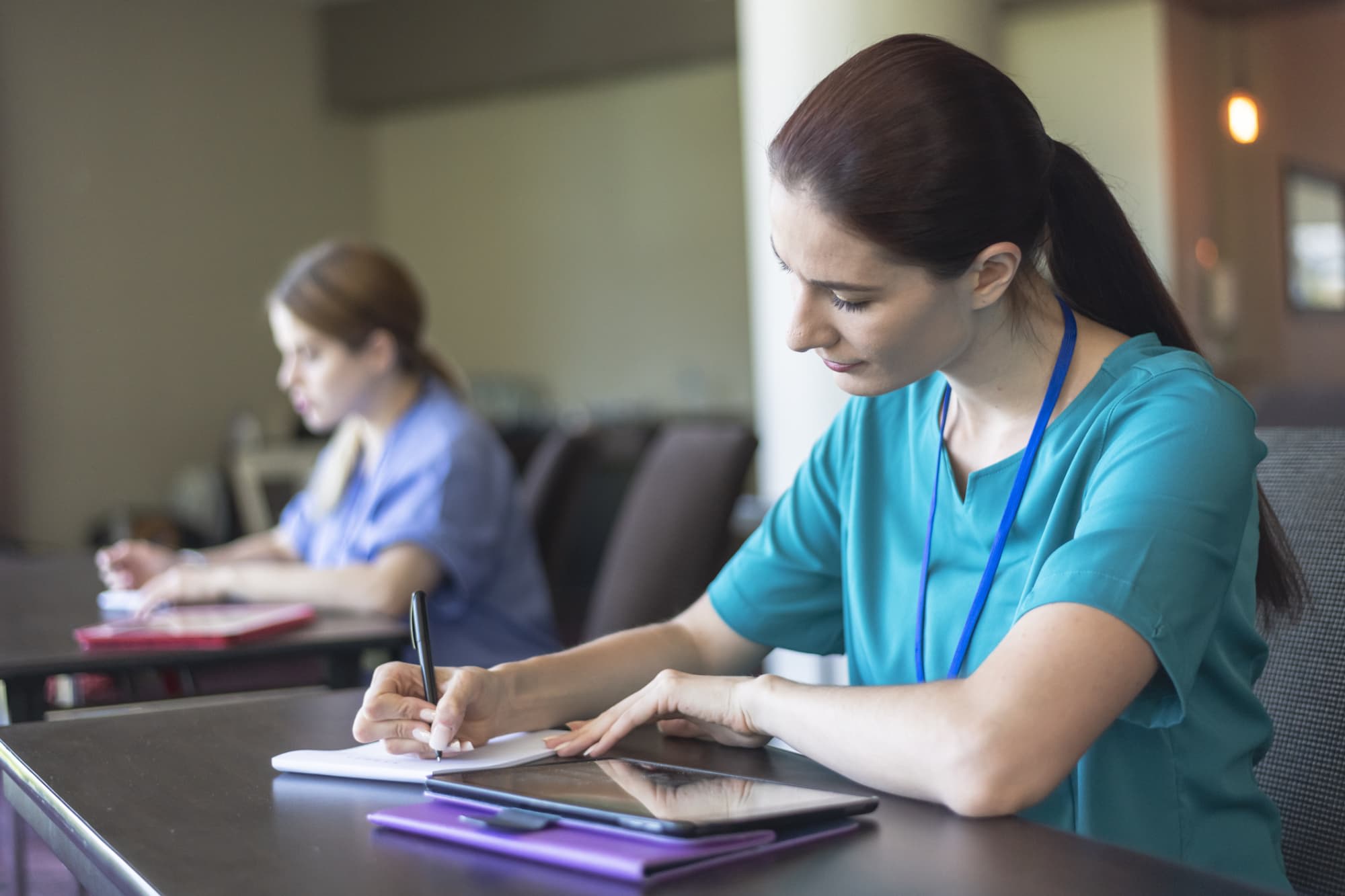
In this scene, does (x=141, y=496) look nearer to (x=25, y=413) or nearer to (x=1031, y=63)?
(x=25, y=413)

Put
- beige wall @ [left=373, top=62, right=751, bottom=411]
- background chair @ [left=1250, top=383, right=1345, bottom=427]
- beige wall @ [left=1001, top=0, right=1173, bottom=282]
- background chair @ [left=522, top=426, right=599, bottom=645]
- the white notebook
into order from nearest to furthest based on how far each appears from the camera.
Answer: the white notebook, background chair @ [left=1250, top=383, right=1345, bottom=427], background chair @ [left=522, top=426, right=599, bottom=645], beige wall @ [left=1001, top=0, right=1173, bottom=282], beige wall @ [left=373, top=62, right=751, bottom=411]

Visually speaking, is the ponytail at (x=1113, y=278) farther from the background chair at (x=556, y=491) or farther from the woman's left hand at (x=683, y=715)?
the background chair at (x=556, y=491)

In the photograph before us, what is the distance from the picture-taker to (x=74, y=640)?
1.72m

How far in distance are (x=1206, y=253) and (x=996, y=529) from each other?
18.5 feet

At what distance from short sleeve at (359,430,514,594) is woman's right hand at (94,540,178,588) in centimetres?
35

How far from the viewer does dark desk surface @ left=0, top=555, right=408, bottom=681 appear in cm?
158

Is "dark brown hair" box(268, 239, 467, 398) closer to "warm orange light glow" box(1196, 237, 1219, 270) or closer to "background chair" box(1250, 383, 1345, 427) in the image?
"background chair" box(1250, 383, 1345, 427)

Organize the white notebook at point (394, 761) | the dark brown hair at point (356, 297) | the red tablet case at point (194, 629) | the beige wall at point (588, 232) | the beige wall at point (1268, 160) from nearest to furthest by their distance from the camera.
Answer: the white notebook at point (394, 761)
the red tablet case at point (194, 629)
the dark brown hair at point (356, 297)
the beige wall at point (1268, 160)
the beige wall at point (588, 232)

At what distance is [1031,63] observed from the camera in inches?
242

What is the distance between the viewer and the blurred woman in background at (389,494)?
214cm

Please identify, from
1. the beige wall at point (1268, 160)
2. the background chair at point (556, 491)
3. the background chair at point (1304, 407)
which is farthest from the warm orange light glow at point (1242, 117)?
the beige wall at point (1268, 160)

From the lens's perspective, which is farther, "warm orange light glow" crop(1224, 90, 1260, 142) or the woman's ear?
"warm orange light glow" crop(1224, 90, 1260, 142)

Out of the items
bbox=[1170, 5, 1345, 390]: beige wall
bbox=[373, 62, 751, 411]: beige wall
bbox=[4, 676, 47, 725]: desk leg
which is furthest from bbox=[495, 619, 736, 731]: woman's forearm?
bbox=[373, 62, 751, 411]: beige wall

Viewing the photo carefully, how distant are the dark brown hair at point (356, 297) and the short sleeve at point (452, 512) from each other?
234mm
